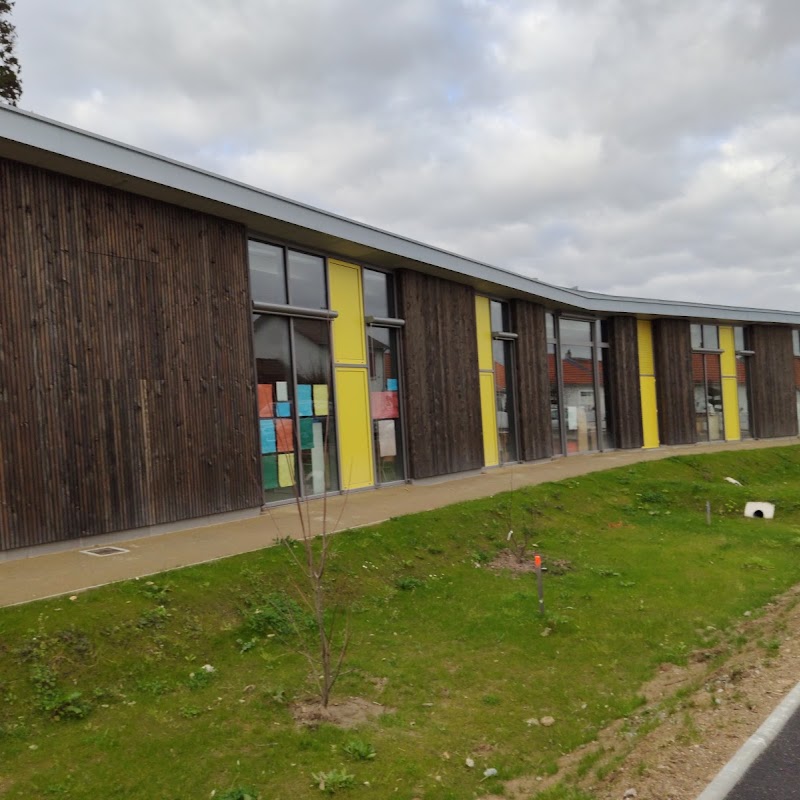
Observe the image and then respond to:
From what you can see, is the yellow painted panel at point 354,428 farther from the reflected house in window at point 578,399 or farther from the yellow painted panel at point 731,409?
the yellow painted panel at point 731,409

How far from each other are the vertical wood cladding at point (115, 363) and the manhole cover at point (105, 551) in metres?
0.34

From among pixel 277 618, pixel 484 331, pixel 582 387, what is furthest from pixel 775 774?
pixel 582 387

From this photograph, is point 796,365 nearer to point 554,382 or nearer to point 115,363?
point 554,382

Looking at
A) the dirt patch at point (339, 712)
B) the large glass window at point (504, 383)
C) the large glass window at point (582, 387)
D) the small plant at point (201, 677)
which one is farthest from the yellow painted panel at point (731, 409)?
the small plant at point (201, 677)

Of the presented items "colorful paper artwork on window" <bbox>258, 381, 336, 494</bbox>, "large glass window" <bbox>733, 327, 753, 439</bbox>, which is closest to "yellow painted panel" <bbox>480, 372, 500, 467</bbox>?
"colorful paper artwork on window" <bbox>258, 381, 336, 494</bbox>

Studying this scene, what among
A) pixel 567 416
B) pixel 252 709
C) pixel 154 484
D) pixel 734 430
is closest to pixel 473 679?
pixel 252 709

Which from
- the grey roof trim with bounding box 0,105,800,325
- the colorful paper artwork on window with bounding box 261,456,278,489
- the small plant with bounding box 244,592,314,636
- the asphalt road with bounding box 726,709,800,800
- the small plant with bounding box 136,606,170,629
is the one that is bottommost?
the asphalt road with bounding box 726,709,800,800

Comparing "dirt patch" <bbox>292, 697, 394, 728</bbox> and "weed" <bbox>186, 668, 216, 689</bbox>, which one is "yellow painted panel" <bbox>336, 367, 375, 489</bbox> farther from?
"dirt patch" <bbox>292, 697, 394, 728</bbox>

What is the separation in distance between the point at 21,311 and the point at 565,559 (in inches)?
323

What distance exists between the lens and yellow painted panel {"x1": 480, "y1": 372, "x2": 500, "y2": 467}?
18484 mm

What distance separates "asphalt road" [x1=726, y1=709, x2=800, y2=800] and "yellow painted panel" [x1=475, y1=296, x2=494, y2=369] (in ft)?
46.5

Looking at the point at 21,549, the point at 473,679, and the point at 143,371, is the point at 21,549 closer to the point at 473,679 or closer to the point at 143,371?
the point at 143,371

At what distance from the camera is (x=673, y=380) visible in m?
24.7

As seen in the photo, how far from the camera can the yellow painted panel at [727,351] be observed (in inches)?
1039
